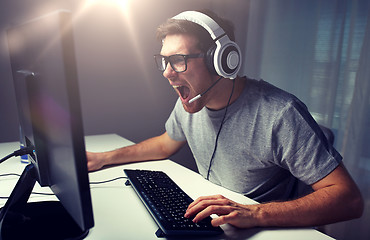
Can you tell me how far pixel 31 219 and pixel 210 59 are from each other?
73cm

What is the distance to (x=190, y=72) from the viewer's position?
105 cm

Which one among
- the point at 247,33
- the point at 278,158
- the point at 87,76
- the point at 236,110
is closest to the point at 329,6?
the point at 247,33

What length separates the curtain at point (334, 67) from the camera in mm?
1529

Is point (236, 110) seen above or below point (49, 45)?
below

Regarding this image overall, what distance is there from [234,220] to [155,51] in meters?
1.47

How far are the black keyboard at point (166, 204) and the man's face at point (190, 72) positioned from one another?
1.09 ft

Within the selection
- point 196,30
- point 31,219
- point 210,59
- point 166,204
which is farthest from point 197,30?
point 31,219

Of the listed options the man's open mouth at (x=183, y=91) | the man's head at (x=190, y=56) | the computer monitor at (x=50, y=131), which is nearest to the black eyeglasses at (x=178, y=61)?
the man's head at (x=190, y=56)

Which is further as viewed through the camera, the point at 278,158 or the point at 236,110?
the point at 236,110

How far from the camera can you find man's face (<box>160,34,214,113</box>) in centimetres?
103

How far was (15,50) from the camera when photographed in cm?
69

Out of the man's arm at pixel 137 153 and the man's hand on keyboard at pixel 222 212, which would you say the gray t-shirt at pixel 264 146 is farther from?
the man's hand on keyboard at pixel 222 212

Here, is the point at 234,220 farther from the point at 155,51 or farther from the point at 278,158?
the point at 155,51

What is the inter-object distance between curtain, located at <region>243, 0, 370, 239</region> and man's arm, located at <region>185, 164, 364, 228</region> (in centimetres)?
92
